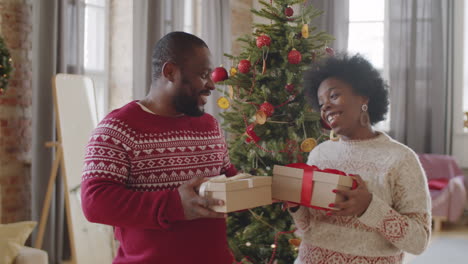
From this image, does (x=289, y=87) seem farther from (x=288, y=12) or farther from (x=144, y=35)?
(x=144, y=35)

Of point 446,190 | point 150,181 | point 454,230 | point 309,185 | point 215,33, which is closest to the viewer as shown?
point 150,181

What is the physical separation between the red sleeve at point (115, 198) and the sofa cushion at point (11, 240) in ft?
4.34

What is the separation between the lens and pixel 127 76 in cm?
433

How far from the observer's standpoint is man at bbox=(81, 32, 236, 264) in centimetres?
125

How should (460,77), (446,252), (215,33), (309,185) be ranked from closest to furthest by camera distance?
(309,185) < (446,252) < (215,33) < (460,77)

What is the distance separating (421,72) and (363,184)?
5086 mm

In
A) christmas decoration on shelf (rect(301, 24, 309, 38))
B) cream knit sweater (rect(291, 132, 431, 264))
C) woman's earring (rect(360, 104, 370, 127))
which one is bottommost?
cream knit sweater (rect(291, 132, 431, 264))

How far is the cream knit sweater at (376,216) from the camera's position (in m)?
1.43

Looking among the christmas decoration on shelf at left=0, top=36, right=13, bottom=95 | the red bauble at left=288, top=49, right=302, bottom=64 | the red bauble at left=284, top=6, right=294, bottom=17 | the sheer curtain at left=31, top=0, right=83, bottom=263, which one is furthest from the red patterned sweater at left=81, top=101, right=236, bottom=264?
the sheer curtain at left=31, top=0, right=83, bottom=263

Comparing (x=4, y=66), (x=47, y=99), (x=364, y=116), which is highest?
(x=4, y=66)

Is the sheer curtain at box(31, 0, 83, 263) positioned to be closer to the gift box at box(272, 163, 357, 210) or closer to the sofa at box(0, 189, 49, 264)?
the sofa at box(0, 189, 49, 264)

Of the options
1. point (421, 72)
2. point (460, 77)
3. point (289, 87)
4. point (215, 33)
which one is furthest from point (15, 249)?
point (460, 77)

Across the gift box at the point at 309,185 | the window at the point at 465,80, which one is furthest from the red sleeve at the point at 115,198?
the window at the point at 465,80

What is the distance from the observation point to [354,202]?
1.40 metres
